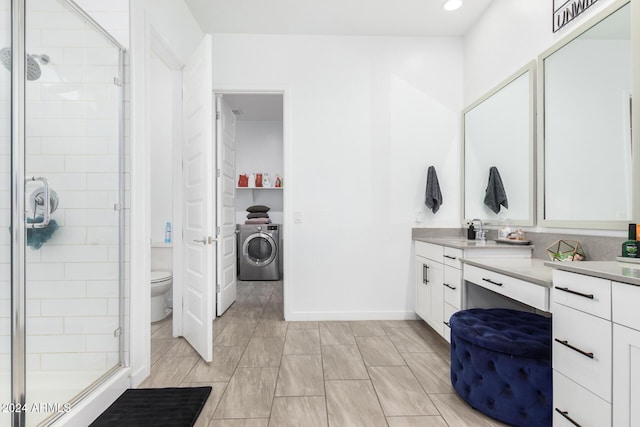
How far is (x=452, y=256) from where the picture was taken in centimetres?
244

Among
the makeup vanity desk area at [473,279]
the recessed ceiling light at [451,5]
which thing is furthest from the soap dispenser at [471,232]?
the recessed ceiling light at [451,5]

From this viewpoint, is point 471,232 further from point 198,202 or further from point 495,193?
point 198,202

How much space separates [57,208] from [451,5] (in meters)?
3.11

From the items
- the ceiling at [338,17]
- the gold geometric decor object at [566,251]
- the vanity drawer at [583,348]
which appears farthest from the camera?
the ceiling at [338,17]

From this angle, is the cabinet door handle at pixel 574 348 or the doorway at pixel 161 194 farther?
the doorway at pixel 161 194

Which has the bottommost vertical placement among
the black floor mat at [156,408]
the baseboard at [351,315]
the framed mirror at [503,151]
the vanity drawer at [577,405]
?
the black floor mat at [156,408]

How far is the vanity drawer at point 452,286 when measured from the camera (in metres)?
2.34

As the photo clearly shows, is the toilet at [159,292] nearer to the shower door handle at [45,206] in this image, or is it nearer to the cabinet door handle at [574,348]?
the shower door handle at [45,206]

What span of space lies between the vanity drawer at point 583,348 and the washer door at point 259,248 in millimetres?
4327

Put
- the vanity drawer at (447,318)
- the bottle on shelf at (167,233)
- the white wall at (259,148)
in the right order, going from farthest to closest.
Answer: the white wall at (259,148), the bottle on shelf at (167,233), the vanity drawer at (447,318)

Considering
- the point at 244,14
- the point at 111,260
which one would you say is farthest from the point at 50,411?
the point at 244,14

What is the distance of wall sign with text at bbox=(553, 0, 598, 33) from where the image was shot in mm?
1890

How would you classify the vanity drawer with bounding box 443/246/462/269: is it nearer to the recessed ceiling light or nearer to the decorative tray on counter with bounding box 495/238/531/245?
the decorative tray on counter with bounding box 495/238/531/245

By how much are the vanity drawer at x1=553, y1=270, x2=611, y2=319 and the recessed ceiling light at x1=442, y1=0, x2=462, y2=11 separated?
2352 millimetres
